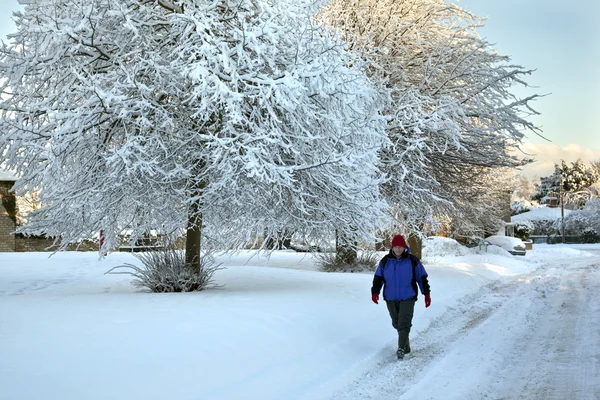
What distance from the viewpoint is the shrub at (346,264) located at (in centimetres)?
1721

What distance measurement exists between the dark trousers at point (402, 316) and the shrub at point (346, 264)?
9447 mm

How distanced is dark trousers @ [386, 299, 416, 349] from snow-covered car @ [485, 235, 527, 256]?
81.3 ft

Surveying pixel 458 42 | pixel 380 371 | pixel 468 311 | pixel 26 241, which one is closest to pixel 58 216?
pixel 380 371

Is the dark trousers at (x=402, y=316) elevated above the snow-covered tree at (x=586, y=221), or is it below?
below

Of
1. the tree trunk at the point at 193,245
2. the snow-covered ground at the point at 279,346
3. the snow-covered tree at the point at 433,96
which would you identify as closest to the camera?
the snow-covered ground at the point at 279,346

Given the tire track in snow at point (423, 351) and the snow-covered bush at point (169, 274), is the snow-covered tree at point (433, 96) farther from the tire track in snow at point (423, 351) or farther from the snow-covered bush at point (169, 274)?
the snow-covered bush at point (169, 274)

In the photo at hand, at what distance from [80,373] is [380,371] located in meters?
3.31

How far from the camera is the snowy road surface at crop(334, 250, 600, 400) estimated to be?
18.6 feet

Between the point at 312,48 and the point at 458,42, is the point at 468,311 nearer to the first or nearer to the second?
the point at 312,48

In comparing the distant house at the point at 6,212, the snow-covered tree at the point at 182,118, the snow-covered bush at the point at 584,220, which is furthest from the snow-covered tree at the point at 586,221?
the snow-covered tree at the point at 182,118

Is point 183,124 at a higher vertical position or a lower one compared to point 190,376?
higher

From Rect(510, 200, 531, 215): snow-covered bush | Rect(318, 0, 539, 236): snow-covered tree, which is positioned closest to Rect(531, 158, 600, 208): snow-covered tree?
Rect(510, 200, 531, 215): snow-covered bush

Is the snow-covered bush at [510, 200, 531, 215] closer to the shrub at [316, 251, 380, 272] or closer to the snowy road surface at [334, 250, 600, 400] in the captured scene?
the shrub at [316, 251, 380, 272]

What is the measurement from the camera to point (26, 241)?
29.2m
